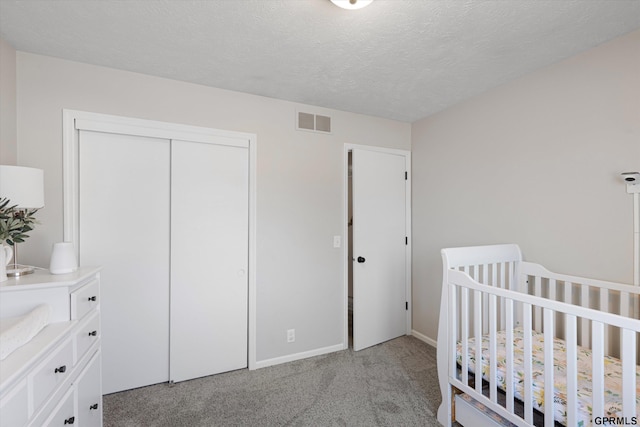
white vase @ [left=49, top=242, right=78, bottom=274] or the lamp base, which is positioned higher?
white vase @ [left=49, top=242, right=78, bottom=274]

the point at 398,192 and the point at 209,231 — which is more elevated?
the point at 398,192

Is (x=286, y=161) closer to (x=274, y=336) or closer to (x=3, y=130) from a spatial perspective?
(x=274, y=336)

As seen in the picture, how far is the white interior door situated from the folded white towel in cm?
222

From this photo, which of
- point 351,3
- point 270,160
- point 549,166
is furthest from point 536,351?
point 270,160

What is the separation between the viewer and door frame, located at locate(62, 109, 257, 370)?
196 centimetres

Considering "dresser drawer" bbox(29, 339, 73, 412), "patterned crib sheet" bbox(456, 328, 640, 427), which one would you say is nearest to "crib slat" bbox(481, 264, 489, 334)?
"patterned crib sheet" bbox(456, 328, 640, 427)

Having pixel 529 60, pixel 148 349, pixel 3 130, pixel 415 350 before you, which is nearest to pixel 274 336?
pixel 148 349

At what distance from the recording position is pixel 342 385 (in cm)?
226

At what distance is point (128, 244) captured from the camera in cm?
215

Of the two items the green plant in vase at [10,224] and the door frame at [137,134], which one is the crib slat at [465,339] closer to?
the door frame at [137,134]

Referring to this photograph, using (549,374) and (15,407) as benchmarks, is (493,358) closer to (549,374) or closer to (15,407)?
(549,374)

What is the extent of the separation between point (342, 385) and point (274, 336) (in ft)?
2.31

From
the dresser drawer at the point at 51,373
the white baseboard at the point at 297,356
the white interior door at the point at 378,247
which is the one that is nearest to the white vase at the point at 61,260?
the dresser drawer at the point at 51,373

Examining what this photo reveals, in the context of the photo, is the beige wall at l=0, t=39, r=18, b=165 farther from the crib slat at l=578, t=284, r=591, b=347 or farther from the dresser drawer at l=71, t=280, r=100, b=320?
the crib slat at l=578, t=284, r=591, b=347
